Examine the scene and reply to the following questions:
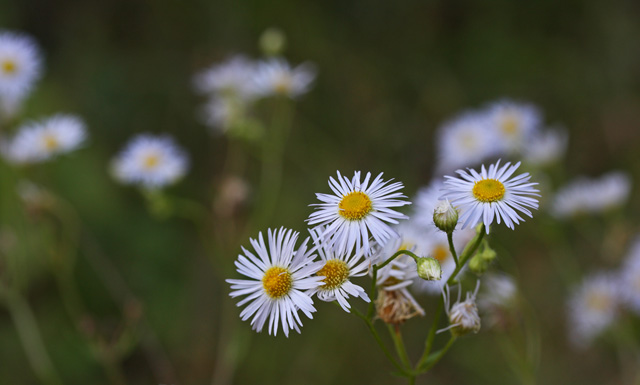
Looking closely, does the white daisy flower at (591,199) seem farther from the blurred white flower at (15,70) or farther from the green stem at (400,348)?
the blurred white flower at (15,70)

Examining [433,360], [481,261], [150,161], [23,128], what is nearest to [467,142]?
[150,161]

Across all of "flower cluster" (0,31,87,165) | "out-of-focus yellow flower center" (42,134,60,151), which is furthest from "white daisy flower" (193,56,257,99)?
"out-of-focus yellow flower center" (42,134,60,151)

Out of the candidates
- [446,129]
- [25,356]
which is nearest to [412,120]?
[446,129]

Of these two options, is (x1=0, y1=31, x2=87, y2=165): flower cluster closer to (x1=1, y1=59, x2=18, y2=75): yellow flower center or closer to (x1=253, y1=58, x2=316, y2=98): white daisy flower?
(x1=1, y1=59, x2=18, y2=75): yellow flower center

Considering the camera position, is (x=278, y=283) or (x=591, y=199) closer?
(x=278, y=283)

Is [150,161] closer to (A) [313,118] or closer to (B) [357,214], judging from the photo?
(B) [357,214]

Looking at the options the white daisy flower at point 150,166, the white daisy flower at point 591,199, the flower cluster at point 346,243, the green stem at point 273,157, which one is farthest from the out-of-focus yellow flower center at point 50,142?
the white daisy flower at point 591,199
